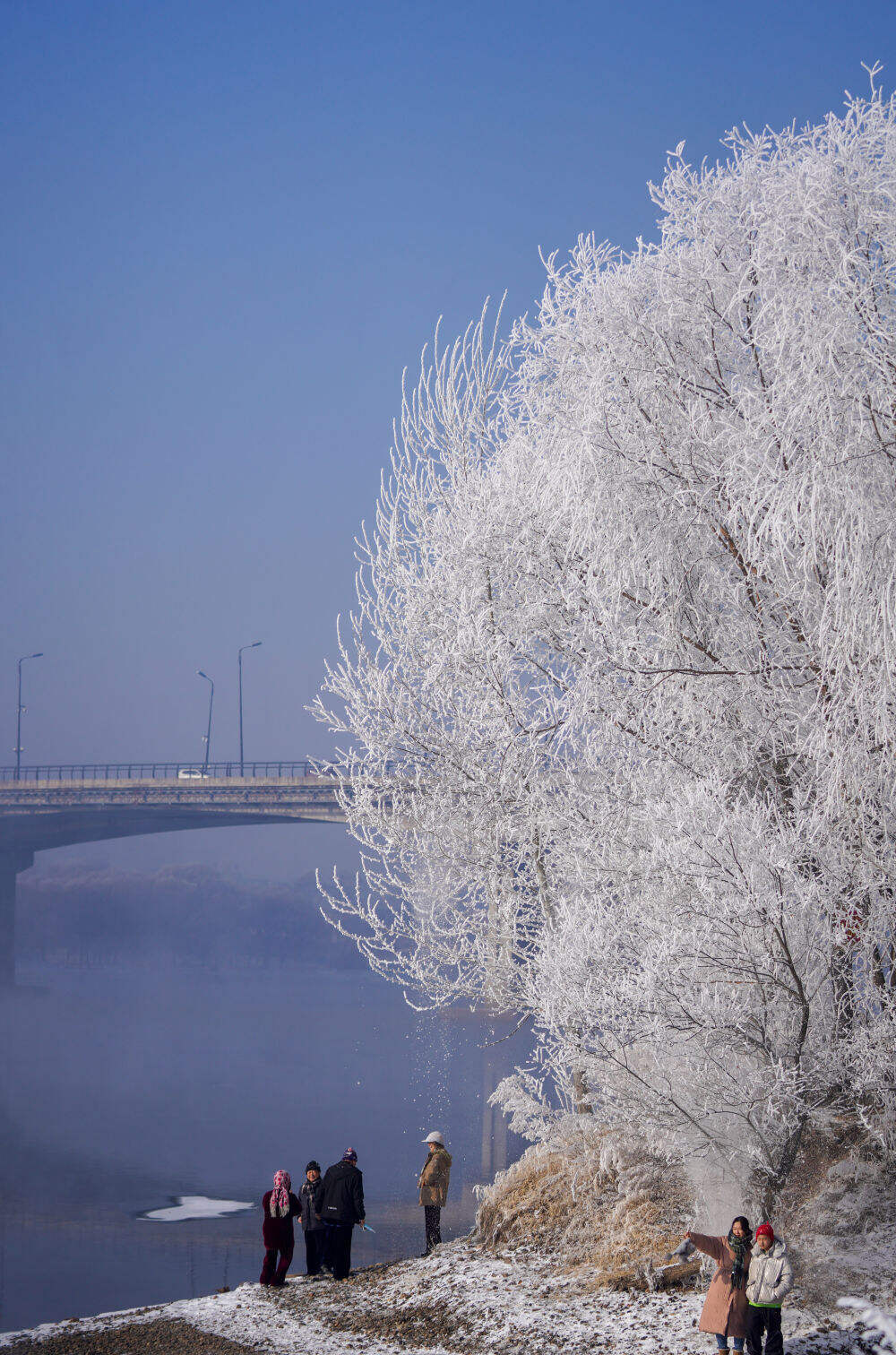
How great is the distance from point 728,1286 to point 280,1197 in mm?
5703

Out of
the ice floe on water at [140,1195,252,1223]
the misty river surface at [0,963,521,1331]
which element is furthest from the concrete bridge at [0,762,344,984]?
the ice floe on water at [140,1195,252,1223]

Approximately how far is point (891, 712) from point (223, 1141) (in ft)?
93.2

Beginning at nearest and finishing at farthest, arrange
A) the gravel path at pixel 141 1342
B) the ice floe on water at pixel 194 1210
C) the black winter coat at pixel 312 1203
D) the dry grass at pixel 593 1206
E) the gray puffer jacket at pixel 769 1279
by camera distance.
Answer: the gray puffer jacket at pixel 769 1279
the dry grass at pixel 593 1206
the gravel path at pixel 141 1342
the black winter coat at pixel 312 1203
the ice floe on water at pixel 194 1210

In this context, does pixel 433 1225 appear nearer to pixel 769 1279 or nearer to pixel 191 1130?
pixel 769 1279

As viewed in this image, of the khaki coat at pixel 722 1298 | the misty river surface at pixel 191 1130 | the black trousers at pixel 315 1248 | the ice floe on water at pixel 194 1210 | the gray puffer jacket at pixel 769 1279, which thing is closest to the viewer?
the gray puffer jacket at pixel 769 1279

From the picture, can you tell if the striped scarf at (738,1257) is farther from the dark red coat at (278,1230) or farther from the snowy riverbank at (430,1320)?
the dark red coat at (278,1230)

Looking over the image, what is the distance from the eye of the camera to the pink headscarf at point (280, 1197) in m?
11.5

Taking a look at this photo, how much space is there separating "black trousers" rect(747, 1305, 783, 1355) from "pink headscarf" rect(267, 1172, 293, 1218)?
568cm

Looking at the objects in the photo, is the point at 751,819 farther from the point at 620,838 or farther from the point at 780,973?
the point at 620,838

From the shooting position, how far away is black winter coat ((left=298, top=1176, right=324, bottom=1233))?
1139 centimetres

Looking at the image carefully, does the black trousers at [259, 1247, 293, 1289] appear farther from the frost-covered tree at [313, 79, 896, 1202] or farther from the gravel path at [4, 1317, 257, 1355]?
the frost-covered tree at [313, 79, 896, 1202]

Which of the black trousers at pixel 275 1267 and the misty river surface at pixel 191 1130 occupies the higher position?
the black trousers at pixel 275 1267

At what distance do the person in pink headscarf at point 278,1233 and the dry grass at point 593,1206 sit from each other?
1912mm

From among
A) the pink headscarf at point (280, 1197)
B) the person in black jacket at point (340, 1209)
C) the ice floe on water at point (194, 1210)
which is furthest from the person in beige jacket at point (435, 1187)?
the ice floe on water at point (194, 1210)
